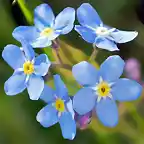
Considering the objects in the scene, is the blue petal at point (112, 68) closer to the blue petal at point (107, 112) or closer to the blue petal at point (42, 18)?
the blue petal at point (107, 112)

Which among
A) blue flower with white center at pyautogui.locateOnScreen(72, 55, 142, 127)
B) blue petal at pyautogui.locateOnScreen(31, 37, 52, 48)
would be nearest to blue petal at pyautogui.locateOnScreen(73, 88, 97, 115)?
blue flower with white center at pyautogui.locateOnScreen(72, 55, 142, 127)

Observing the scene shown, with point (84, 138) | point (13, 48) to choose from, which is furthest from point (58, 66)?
point (84, 138)

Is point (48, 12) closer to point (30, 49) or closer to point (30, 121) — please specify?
point (30, 49)

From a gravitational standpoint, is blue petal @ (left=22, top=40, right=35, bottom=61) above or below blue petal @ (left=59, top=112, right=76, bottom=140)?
above

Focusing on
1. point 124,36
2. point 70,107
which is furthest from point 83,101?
point 124,36

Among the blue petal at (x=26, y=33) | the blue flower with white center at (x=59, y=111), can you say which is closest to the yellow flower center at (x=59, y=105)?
the blue flower with white center at (x=59, y=111)

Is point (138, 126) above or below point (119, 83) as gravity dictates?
below

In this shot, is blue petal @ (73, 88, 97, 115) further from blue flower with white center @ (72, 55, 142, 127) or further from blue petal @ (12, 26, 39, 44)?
blue petal @ (12, 26, 39, 44)
